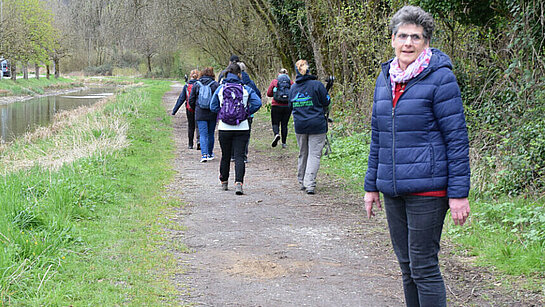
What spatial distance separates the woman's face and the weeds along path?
2.12 meters

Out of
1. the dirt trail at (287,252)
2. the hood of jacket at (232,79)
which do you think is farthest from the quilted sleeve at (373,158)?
the hood of jacket at (232,79)

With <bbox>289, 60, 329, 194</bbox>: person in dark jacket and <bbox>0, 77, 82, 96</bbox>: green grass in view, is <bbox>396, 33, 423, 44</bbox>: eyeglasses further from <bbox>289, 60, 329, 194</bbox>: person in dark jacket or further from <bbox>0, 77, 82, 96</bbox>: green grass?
<bbox>0, 77, 82, 96</bbox>: green grass

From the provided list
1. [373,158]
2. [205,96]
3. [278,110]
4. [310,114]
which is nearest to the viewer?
[373,158]

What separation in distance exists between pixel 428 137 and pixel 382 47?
10122 mm

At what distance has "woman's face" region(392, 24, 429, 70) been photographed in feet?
11.6

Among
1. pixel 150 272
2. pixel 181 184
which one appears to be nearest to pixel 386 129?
pixel 150 272

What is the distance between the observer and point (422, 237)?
140 inches

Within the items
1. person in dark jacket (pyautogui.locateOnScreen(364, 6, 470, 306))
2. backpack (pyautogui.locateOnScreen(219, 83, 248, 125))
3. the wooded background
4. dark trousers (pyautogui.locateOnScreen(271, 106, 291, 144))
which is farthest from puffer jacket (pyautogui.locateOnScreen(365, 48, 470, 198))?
dark trousers (pyautogui.locateOnScreen(271, 106, 291, 144))

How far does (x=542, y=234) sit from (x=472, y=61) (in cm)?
562

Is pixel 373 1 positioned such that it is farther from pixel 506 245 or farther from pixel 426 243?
pixel 426 243

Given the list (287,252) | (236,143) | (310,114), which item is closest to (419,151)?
(287,252)

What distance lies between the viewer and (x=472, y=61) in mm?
10711

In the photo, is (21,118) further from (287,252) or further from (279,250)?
(287,252)

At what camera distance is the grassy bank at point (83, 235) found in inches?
190
